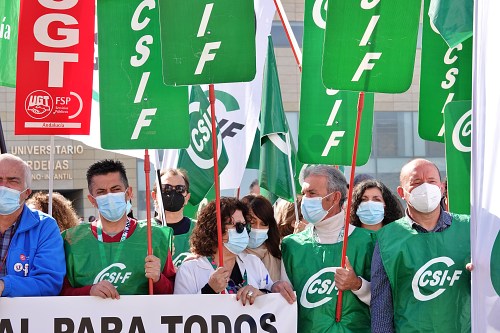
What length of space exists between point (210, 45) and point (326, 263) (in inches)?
52.9

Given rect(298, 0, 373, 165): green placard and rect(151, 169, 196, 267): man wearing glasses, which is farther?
rect(151, 169, 196, 267): man wearing glasses

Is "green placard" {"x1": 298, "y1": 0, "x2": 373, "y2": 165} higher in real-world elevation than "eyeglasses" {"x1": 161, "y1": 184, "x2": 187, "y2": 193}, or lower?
higher

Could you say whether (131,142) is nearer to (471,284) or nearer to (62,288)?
(62,288)

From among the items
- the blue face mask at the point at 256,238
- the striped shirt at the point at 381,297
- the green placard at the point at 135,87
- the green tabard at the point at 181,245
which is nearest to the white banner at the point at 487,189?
the striped shirt at the point at 381,297

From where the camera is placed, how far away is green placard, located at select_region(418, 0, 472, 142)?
6.50m

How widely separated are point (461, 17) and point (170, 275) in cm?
233

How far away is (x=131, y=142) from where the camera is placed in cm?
572

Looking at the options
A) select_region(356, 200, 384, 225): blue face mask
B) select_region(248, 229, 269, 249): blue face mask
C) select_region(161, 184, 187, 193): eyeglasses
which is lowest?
select_region(248, 229, 269, 249): blue face mask

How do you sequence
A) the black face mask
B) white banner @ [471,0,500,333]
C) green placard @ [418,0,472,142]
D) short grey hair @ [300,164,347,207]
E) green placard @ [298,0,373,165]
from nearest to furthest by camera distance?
white banner @ [471,0,500,333] → short grey hair @ [300,164,347,207] → green placard @ [418,0,472,142] → green placard @ [298,0,373,165] → the black face mask

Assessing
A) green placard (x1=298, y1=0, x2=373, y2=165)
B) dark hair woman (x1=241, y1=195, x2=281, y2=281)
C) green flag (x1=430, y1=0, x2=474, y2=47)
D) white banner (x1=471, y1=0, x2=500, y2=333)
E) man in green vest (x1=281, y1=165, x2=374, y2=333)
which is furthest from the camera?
green placard (x1=298, y1=0, x2=373, y2=165)

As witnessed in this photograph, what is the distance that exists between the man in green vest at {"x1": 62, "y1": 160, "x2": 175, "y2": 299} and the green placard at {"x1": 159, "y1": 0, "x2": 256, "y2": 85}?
0.69 metres

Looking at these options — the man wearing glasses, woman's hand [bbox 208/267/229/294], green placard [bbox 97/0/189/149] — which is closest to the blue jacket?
green placard [bbox 97/0/189/149]

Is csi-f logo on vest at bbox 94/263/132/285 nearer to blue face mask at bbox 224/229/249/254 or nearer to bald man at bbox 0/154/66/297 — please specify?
bald man at bbox 0/154/66/297

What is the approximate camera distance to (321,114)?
22.7 feet
